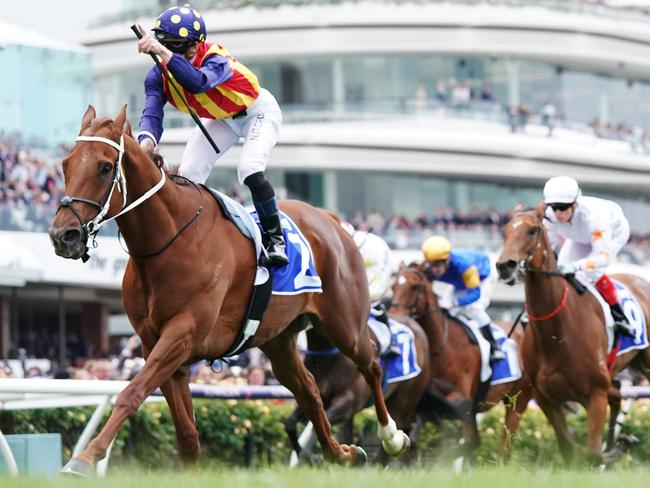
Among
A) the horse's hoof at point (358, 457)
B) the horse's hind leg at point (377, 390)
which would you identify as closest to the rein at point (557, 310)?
the horse's hind leg at point (377, 390)

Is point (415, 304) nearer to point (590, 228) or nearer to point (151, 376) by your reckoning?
point (590, 228)

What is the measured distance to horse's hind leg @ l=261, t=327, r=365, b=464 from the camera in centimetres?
711

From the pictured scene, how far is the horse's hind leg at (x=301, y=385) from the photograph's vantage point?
7105 millimetres

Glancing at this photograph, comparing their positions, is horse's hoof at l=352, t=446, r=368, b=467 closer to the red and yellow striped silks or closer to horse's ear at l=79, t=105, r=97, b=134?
the red and yellow striped silks

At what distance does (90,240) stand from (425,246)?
16.4ft

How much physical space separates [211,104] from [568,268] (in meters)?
3.34

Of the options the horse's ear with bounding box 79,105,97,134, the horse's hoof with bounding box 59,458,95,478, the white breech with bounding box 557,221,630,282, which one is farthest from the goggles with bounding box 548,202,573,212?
the horse's hoof with bounding box 59,458,95,478

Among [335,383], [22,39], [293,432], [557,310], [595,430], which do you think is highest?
[22,39]

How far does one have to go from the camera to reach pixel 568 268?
30.0 ft

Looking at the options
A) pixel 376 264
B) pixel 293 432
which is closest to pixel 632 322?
pixel 376 264

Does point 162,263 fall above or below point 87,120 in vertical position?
below

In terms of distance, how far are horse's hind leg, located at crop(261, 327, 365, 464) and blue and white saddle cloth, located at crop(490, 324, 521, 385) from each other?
12.1ft

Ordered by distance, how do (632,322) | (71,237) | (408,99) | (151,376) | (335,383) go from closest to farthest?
(71,237) → (151,376) → (335,383) → (632,322) → (408,99)

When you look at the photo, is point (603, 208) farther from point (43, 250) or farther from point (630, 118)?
point (630, 118)
